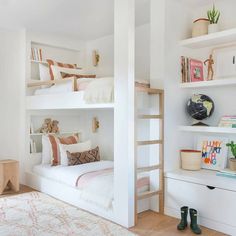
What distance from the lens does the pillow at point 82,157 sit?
3678mm

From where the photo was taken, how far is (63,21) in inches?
148

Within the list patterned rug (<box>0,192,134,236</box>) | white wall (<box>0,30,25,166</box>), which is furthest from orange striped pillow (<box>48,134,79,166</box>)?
patterned rug (<box>0,192,134,236</box>)

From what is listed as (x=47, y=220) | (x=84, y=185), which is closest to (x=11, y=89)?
(x=84, y=185)

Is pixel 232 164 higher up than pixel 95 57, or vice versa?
pixel 95 57

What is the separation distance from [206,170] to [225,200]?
1.87 feet

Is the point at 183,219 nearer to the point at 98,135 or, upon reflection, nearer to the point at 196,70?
the point at 196,70

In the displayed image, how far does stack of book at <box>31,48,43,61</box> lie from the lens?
4277 millimetres

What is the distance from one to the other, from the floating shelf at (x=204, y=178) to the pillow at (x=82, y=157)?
4.18 feet

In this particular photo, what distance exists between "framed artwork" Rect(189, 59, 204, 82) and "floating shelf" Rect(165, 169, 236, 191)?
1025mm

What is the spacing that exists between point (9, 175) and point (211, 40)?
9.69 feet

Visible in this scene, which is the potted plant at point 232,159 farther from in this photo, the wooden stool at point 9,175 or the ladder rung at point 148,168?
the wooden stool at point 9,175

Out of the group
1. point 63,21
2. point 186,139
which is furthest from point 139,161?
point 63,21

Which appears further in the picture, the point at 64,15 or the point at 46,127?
the point at 46,127

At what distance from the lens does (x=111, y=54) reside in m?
4.45
